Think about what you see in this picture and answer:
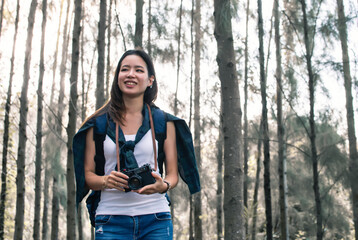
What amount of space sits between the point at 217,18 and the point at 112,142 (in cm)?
273

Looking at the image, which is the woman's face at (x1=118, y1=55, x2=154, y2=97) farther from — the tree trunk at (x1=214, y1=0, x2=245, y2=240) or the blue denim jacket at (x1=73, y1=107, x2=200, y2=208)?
the tree trunk at (x1=214, y1=0, x2=245, y2=240)

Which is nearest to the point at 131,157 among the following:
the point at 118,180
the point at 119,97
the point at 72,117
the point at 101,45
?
the point at 118,180

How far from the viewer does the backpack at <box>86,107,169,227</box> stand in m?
1.95

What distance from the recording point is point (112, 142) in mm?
1929

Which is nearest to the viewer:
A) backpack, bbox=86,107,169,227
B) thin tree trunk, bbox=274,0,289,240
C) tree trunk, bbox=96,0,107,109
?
backpack, bbox=86,107,169,227

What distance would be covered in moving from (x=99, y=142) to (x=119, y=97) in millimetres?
328

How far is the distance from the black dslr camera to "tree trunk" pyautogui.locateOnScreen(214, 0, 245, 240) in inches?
90.5

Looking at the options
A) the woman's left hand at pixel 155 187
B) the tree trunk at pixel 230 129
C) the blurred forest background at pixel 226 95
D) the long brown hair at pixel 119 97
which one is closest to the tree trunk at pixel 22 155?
the blurred forest background at pixel 226 95

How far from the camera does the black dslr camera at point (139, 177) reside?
174cm

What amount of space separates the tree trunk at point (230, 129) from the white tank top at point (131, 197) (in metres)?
2.08

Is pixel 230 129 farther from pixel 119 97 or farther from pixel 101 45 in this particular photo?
pixel 101 45

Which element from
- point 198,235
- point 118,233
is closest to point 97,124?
point 118,233

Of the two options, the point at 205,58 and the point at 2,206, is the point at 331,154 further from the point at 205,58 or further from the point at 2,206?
the point at 2,206

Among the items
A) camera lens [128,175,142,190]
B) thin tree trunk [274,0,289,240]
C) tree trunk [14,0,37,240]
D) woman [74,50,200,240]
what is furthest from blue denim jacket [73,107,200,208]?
tree trunk [14,0,37,240]
